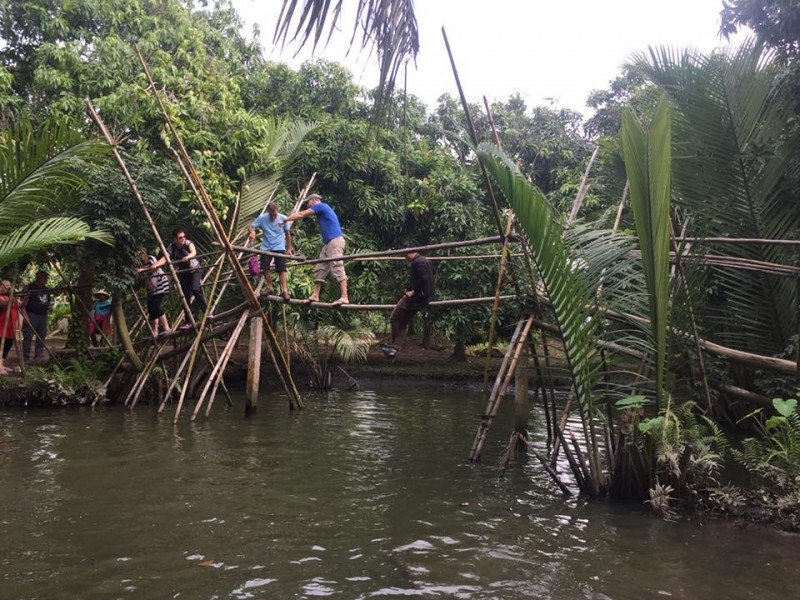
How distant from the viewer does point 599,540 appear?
502 cm

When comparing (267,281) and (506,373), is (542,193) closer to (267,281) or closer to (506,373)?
(506,373)

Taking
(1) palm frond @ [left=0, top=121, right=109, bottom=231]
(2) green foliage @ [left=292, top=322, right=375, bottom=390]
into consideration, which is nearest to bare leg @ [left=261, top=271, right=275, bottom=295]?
(1) palm frond @ [left=0, top=121, right=109, bottom=231]

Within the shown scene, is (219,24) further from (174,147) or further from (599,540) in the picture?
(599,540)

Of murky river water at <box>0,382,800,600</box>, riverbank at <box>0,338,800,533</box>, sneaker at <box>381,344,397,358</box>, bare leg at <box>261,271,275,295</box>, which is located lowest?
murky river water at <box>0,382,800,600</box>

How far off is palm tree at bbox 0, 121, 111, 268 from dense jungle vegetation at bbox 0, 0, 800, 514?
32 mm

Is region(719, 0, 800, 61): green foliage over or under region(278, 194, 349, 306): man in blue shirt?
over

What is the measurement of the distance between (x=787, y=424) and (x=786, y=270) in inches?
64.7

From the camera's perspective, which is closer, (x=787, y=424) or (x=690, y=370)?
(x=787, y=424)

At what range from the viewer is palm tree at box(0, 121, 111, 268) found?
26.6ft

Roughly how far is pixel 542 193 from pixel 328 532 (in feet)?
10.2

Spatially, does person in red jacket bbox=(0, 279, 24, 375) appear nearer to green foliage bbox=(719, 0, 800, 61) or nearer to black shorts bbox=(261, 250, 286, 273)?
black shorts bbox=(261, 250, 286, 273)

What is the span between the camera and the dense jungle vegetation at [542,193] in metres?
5.55

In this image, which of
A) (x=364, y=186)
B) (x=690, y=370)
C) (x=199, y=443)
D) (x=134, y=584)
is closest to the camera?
(x=134, y=584)

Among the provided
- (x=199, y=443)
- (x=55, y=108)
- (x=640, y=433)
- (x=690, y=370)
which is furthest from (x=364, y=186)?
(x=640, y=433)
